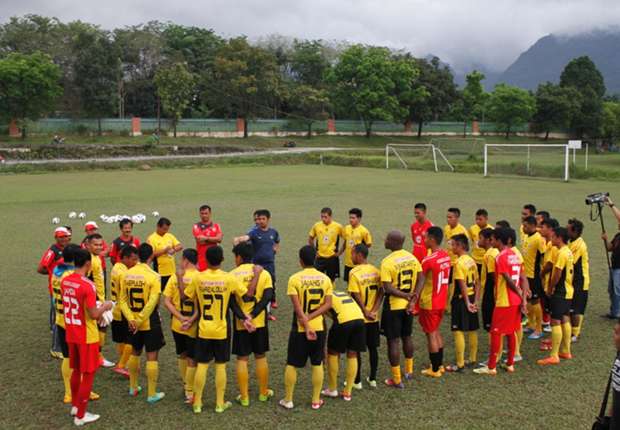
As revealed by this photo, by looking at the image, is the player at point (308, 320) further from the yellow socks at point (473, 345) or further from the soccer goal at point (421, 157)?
the soccer goal at point (421, 157)

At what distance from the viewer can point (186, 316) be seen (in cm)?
656

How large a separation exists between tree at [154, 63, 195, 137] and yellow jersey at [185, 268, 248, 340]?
6190 centimetres

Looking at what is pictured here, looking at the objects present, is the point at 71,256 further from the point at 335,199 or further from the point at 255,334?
the point at 335,199

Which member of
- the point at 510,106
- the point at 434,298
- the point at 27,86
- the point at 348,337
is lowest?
the point at 348,337

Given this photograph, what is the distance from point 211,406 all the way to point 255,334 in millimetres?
993

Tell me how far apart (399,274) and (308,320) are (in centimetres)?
135

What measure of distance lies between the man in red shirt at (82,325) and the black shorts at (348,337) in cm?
253

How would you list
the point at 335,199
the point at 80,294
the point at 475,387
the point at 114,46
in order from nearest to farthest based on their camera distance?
the point at 80,294 < the point at 475,387 < the point at 335,199 < the point at 114,46

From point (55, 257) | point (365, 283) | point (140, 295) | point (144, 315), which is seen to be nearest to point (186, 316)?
point (144, 315)

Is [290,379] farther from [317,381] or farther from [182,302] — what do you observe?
[182,302]

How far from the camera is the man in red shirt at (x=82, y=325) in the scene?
598 centimetres

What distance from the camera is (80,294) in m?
5.96

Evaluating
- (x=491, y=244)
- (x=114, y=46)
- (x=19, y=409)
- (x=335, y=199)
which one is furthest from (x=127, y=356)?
(x=114, y=46)

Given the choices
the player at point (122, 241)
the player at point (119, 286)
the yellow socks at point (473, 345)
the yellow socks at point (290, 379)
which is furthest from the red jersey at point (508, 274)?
the player at point (122, 241)
